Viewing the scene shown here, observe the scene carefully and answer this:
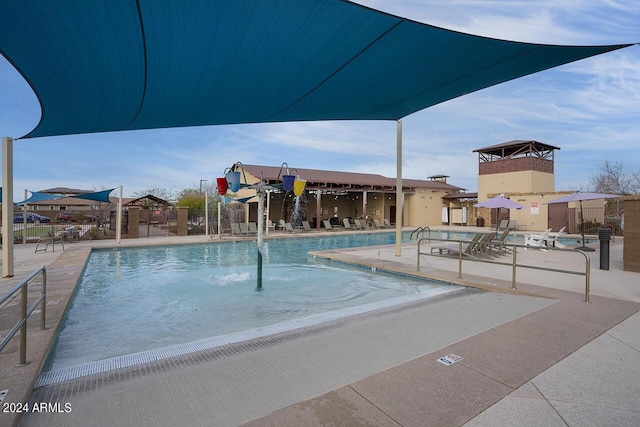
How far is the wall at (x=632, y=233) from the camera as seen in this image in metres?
6.74

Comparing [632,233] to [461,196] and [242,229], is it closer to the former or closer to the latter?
[242,229]

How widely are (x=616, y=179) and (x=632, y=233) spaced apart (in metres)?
27.4

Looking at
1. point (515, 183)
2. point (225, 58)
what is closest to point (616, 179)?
point (515, 183)

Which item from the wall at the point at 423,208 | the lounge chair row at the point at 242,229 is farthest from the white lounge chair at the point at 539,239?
the wall at the point at 423,208

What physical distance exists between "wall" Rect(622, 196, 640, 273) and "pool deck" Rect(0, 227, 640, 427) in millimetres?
3682

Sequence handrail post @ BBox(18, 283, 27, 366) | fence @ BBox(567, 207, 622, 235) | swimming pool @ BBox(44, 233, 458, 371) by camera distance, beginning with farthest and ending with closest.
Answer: fence @ BBox(567, 207, 622, 235)
swimming pool @ BBox(44, 233, 458, 371)
handrail post @ BBox(18, 283, 27, 366)

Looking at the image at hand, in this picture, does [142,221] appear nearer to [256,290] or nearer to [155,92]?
[256,290]

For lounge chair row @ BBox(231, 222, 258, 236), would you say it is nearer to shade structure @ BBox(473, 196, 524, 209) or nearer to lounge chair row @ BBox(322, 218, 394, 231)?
lounge chair row @ BBox(322, 218, 394, 231)

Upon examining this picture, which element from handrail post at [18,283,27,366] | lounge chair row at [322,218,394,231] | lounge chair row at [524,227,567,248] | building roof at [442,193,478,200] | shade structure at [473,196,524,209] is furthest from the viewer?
building roof at [442,193,478,200]

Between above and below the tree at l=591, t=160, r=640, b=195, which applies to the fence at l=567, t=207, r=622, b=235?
below

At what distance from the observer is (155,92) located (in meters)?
3.87

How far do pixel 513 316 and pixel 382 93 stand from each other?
3515 mm

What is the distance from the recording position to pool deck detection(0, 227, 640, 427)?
6.30ft

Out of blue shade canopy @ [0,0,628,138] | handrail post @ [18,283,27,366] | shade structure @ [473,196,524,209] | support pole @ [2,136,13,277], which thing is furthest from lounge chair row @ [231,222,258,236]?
handrail post @ [18,283,27,366]
